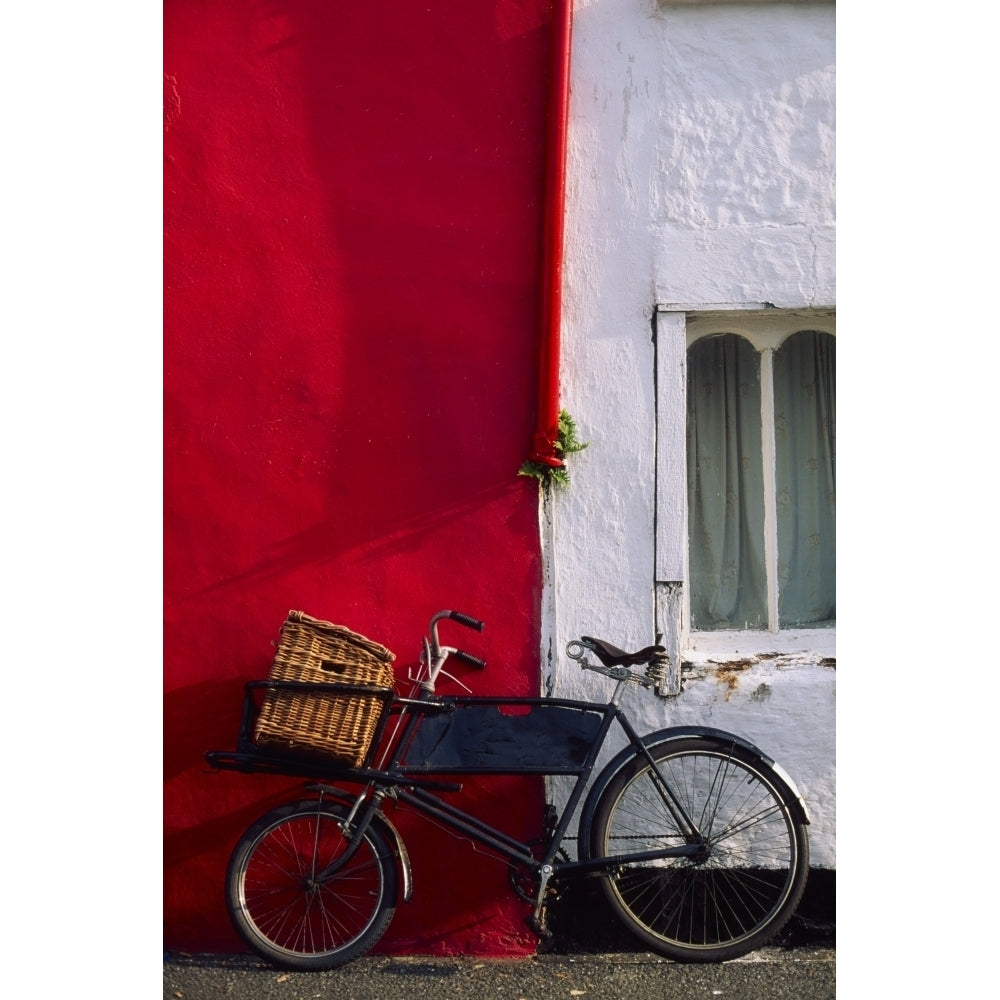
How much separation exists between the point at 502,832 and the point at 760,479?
6.41ft

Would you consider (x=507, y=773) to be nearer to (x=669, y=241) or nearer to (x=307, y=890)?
(x=307, y=890)

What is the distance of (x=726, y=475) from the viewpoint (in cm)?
495

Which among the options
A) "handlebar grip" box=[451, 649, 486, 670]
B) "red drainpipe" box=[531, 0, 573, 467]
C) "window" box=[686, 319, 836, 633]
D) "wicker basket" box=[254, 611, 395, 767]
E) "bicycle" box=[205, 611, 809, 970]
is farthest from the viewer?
"window" box=[686, 319, 836, 633]

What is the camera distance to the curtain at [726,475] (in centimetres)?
493

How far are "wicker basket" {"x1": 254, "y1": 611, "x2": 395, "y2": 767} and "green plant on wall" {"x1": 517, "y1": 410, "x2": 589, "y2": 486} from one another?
1045mm

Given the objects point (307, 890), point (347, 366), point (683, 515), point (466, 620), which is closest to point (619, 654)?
point (466, 620)

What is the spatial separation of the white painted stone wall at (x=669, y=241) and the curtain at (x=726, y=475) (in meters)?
0.25

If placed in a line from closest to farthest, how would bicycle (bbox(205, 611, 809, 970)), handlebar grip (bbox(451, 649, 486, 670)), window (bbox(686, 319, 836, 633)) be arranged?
bicycle (bbox(205, 611, 809, 970)) < handlebar grip (bbox(451, 649, 486, 670)) < window (bbox(686, 319, 836, 633))

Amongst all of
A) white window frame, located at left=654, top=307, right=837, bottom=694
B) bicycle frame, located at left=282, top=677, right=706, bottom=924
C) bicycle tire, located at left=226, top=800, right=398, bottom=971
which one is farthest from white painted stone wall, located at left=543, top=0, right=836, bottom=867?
bicycle tire, located at left=226, top=800, right=398, bottom=971

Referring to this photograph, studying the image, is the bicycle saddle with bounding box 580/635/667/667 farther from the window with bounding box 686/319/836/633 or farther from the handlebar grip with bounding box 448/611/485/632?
the window with bounding box 686/319/836/633

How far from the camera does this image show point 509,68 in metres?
4.75

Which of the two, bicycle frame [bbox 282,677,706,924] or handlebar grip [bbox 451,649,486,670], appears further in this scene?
handlebar grip [bbox 451,649,486,670]

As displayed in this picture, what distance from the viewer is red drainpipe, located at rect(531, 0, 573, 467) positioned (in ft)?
15.2

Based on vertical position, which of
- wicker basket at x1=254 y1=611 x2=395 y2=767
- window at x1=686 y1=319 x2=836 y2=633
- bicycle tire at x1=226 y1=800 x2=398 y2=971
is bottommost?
bicycle tire at x1=226 y1=800 x2=398 y2=971
